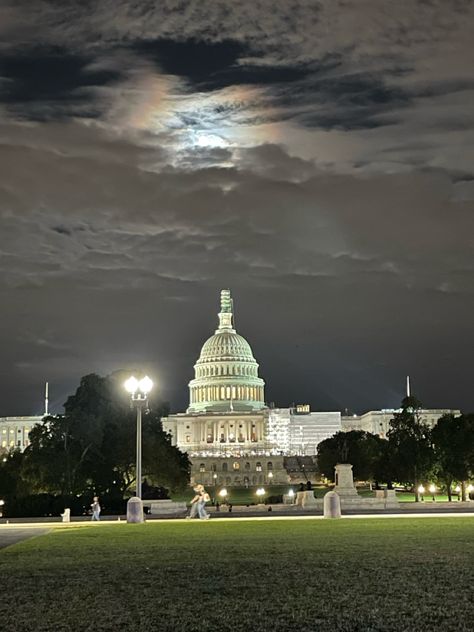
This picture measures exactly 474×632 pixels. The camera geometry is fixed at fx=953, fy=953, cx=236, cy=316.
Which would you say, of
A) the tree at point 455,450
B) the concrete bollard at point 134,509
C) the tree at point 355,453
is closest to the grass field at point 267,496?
the tree at point 355,453

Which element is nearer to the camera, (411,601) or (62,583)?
(411,601)

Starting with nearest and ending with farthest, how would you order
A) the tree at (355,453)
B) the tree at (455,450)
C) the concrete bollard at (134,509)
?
the concrete bollard at (134,509), the tree at (455,450), the tree at (355,453)

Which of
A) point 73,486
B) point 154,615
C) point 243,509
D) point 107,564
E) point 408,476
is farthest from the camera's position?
point 408,476

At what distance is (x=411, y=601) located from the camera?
14578mm

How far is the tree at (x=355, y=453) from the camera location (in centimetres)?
13100

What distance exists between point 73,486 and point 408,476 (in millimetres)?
33116

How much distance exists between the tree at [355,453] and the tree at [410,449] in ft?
58.9

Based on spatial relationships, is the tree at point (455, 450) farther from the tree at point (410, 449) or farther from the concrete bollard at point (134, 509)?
the concrete bollard at point (134, 509)

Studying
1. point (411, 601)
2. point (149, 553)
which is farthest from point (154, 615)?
point (149, 553)

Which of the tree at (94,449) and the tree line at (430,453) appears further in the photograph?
the tree line at (430,453)

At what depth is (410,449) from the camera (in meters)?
93.5

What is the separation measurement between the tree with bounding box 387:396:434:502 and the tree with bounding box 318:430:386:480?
17.9 metres

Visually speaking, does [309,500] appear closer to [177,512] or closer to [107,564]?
[177,512]

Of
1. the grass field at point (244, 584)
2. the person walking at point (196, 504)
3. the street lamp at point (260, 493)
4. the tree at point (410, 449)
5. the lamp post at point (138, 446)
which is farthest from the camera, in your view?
the street lamp at point (260, 493)
